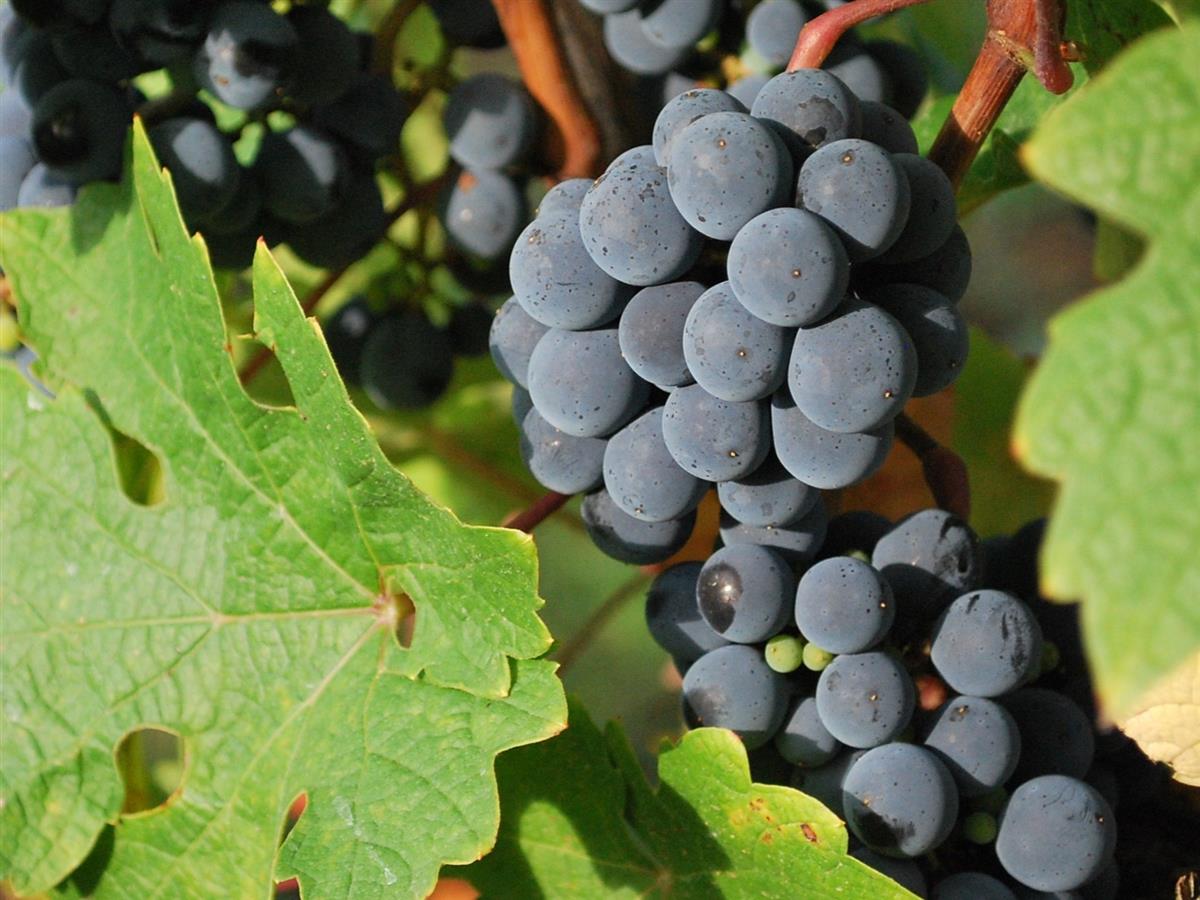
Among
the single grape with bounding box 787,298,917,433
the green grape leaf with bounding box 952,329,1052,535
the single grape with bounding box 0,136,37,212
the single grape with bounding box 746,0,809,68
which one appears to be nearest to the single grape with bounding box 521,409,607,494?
the single grape with bounding box 787,298,917,433

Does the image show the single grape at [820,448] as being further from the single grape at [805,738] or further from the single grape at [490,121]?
the single grape at [490,121]

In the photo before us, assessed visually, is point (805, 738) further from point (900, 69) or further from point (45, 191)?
point (45, 191)

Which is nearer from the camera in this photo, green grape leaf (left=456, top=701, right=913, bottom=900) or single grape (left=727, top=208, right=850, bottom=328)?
single grape (left=727, top=208, right=850, bottom=328)

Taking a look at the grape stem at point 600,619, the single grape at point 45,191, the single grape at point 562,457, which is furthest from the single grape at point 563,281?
the grape stem at point 600,619

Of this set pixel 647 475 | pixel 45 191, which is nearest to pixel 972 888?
pixel 647 475

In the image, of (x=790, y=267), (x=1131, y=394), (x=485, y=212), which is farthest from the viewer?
(x=485, y=212)

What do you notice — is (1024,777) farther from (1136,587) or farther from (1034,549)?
(1136,587)

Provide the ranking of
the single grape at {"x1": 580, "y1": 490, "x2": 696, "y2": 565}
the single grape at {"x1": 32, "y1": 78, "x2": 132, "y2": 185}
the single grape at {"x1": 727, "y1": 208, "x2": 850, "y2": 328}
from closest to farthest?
the single grape at {"x1": 727, "y1": 208, "x2": 850, "y2": 328} < the single grape at {"x1": 580, "y1": 490, "x2": 696, "y2": 565} < the single grape at {"x1": 32, "y1": 78, "x2": 132, "y2": 185}

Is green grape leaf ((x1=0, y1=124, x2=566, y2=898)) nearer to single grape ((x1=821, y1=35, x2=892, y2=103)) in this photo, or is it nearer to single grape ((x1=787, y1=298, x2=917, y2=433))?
single grape ((x1=787, y1=298, x2=917, y2=433))
